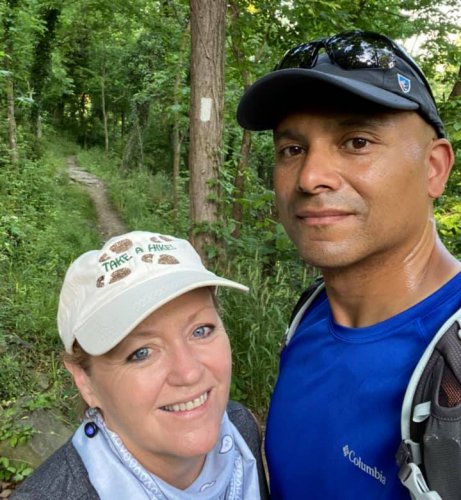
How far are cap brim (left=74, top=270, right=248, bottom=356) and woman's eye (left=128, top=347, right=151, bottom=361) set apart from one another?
0.09 meters

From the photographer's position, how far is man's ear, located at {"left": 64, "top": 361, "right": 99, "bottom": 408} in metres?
1.36

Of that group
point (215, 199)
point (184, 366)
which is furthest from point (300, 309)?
point (215, 199)

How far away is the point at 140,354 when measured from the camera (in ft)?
4.19

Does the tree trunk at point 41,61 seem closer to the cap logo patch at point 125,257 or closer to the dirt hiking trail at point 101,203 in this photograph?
the dirt hiking trail at point 101,203

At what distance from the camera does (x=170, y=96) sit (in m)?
9.93

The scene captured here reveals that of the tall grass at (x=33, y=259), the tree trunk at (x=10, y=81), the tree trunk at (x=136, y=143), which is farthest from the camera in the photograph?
the tree trunk at (x=136, y=143)

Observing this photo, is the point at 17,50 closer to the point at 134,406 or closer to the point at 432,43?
the point at 432,43

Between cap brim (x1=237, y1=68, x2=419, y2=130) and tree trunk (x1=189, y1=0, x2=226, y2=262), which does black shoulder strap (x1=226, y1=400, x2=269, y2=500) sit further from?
tree trunk (x1=189, y1=0, x2=226, y2=262)

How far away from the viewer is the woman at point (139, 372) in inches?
48.9

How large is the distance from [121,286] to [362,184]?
0.71 meters

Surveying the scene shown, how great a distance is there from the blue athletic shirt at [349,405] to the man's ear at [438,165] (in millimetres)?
270

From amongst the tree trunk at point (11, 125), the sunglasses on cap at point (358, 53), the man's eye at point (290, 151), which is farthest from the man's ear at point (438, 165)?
the tree trunk at point (11, 125)

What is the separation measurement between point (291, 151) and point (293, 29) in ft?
16.8

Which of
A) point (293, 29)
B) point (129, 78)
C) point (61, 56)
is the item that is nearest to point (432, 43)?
point (293, 29)
